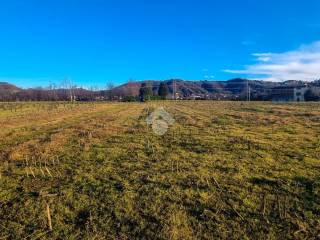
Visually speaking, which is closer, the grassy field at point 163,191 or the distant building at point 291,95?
the grassy field at point 163,191

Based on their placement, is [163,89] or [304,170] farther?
[163,89]

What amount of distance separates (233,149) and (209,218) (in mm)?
7249

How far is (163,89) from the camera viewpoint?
122062mm

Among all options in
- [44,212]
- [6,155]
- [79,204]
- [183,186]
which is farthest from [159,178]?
[6,155]

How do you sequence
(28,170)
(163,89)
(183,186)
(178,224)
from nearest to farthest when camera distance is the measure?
(178,224) → (183,186) → (28,170) → (163,89)

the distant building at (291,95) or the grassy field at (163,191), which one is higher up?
the distant building at (291,95)

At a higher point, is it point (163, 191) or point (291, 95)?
point (291, 95)

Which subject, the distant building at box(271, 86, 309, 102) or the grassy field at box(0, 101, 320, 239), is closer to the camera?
the grassy field at box(0, 101, 320, 239)

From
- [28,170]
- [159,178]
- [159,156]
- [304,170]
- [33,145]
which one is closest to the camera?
[159,178]

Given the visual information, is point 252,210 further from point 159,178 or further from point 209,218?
point 159,178

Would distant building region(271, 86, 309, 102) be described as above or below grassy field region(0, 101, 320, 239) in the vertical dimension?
above

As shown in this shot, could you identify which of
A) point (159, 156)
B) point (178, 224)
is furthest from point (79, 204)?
point (159, 156)

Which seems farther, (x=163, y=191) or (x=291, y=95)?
(x=291, y=95)

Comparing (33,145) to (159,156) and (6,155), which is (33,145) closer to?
(6,155)
